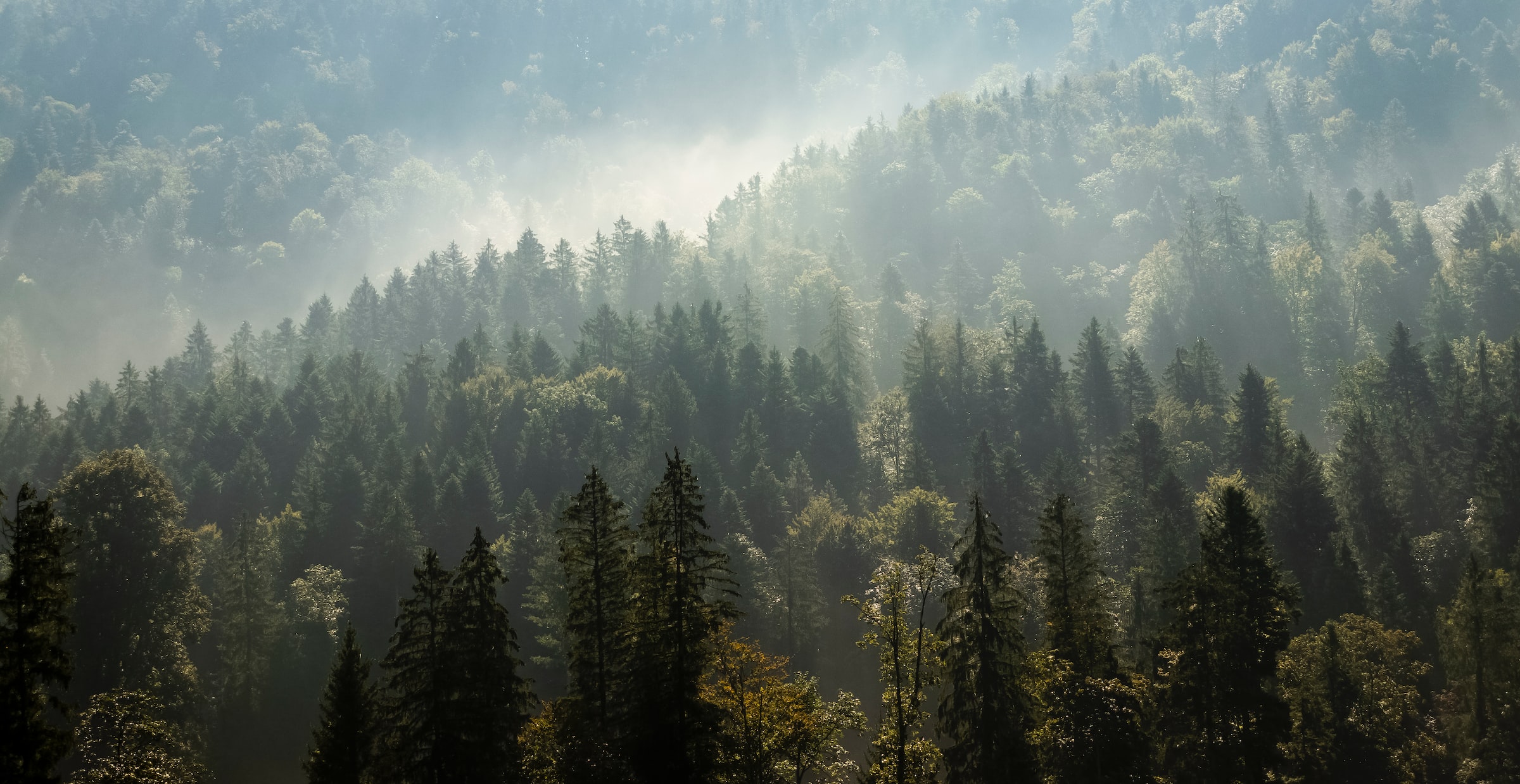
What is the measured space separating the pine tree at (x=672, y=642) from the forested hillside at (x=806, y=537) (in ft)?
0.51

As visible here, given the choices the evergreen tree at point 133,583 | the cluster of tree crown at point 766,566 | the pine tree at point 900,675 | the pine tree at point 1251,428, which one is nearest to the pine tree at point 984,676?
the cluster of tree crown at point 766,566

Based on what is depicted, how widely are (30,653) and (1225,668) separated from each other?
134 ft

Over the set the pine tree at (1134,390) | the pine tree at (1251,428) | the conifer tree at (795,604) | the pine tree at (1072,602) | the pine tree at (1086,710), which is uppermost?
the pine tree at (1134,390)

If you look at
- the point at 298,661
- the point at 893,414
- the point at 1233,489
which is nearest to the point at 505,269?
the point at 893,414

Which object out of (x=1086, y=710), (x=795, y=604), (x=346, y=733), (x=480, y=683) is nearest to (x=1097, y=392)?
(x=795, y=604)

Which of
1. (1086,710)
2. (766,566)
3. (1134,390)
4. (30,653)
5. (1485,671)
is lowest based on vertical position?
(1086,710)

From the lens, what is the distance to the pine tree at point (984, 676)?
39312 mm

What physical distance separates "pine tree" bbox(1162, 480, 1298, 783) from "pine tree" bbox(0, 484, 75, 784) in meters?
38.9

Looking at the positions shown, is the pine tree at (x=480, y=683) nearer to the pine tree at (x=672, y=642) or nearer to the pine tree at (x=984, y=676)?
the pine tree at (x=672, y=642)

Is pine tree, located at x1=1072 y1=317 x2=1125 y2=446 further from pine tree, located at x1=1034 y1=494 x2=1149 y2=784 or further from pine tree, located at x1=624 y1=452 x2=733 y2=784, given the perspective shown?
pine tree, located at x1=624 y1=452 x2=733 y2=784

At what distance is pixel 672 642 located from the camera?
38219mm

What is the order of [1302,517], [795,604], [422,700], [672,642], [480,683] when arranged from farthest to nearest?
1. [795,604]
2. [1302,517]
3. [672,642]
4. [480,683]
5. [422,700]

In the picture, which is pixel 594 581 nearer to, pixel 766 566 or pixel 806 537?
pixel 766 566

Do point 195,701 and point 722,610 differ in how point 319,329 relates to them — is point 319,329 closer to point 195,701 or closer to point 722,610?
point 195,701
